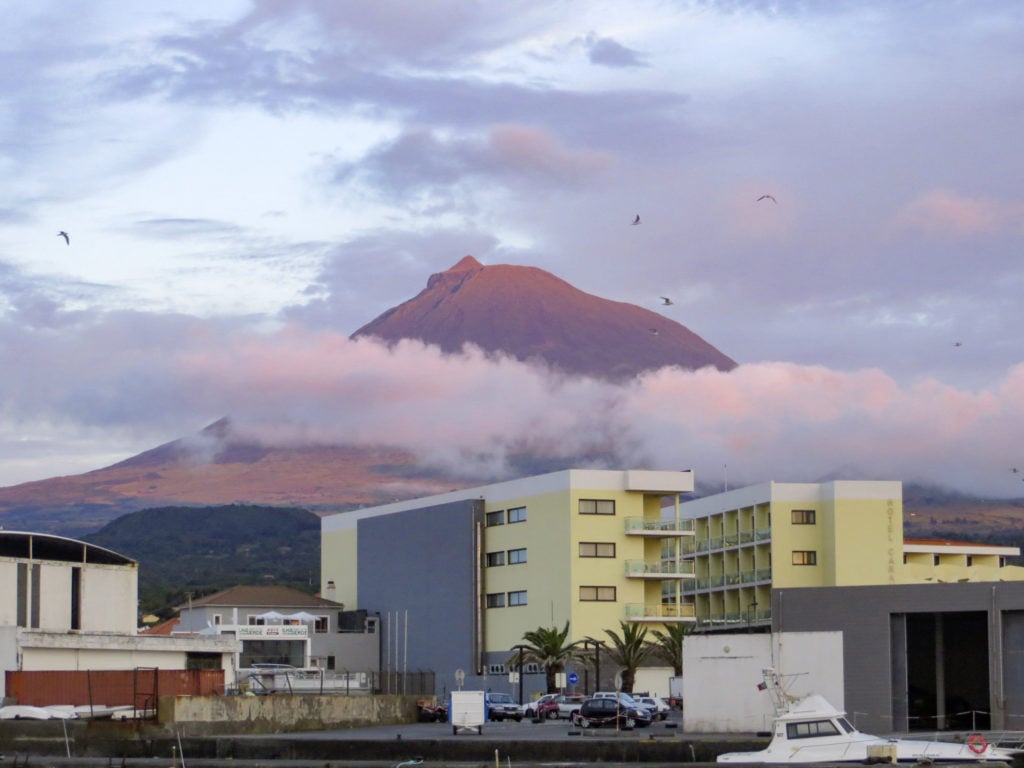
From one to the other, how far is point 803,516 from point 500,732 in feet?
183

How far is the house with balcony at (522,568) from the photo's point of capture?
307ft

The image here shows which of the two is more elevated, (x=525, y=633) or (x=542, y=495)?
(x=542, y=495)

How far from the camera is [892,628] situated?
55.1m

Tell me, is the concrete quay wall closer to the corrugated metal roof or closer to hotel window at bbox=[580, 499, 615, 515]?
hotel window at bbox=[580, 499, 615, 515]

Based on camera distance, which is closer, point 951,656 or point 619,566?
point 951,656

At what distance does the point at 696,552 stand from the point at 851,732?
7655 cm

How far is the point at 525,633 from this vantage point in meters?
93.9

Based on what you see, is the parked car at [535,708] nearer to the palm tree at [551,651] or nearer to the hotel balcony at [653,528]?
the palm tree at [551,651]

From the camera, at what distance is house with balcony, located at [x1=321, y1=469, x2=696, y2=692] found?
307 ft

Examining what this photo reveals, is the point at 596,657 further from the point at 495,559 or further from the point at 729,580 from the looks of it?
the point at 729,580

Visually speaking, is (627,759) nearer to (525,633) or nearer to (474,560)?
(525,633)

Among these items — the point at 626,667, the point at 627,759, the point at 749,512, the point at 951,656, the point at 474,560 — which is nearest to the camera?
the point at 627,759

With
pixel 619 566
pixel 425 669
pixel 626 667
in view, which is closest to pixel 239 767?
pixel 626 667

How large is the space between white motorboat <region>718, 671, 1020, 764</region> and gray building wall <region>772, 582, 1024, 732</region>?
47.3 feet
